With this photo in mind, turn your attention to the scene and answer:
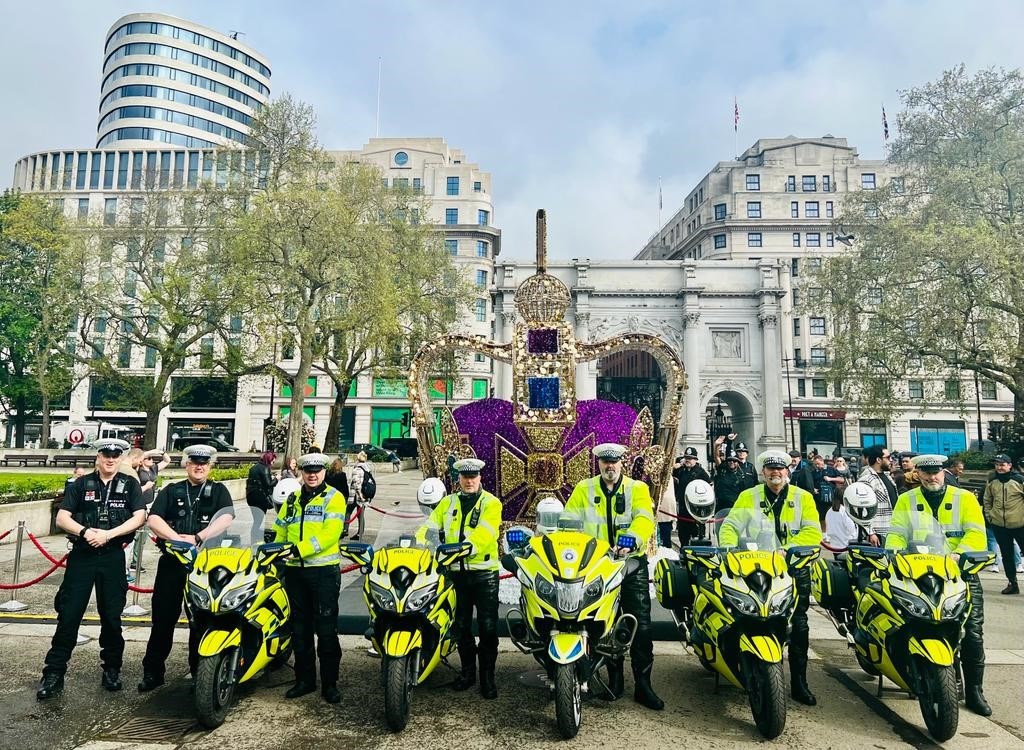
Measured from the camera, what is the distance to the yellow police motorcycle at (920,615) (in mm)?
4461

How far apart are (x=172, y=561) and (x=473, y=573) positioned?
2569mm

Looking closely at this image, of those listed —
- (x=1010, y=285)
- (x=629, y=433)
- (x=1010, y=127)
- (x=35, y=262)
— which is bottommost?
(x=629, y=433)

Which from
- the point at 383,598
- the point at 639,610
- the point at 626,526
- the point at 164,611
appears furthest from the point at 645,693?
the point at 164,611

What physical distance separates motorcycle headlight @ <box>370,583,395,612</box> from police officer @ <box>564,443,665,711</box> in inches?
60.5

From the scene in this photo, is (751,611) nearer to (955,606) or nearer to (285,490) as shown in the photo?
(955,606)

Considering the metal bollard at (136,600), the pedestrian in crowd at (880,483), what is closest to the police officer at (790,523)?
the pedestrian in crowd at (880,483)

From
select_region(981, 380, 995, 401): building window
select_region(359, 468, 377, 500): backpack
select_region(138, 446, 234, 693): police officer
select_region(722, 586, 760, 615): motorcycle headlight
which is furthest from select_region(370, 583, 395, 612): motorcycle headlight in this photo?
select_region(981, 380, 995, 401): building window

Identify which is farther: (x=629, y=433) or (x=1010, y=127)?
(x=1010, y=127)

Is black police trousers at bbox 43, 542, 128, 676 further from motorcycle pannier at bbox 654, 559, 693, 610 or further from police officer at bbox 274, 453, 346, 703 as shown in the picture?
motorcycle pannier at bbox 654, 559, 693, 610

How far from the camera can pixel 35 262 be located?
32.0 meters

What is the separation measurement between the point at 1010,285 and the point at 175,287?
31609 millimetres

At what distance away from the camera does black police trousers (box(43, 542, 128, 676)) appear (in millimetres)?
5195

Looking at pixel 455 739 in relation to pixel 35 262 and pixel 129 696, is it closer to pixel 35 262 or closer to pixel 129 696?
pixel 129 696

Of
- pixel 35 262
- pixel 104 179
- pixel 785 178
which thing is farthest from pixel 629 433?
pixel 104 179
